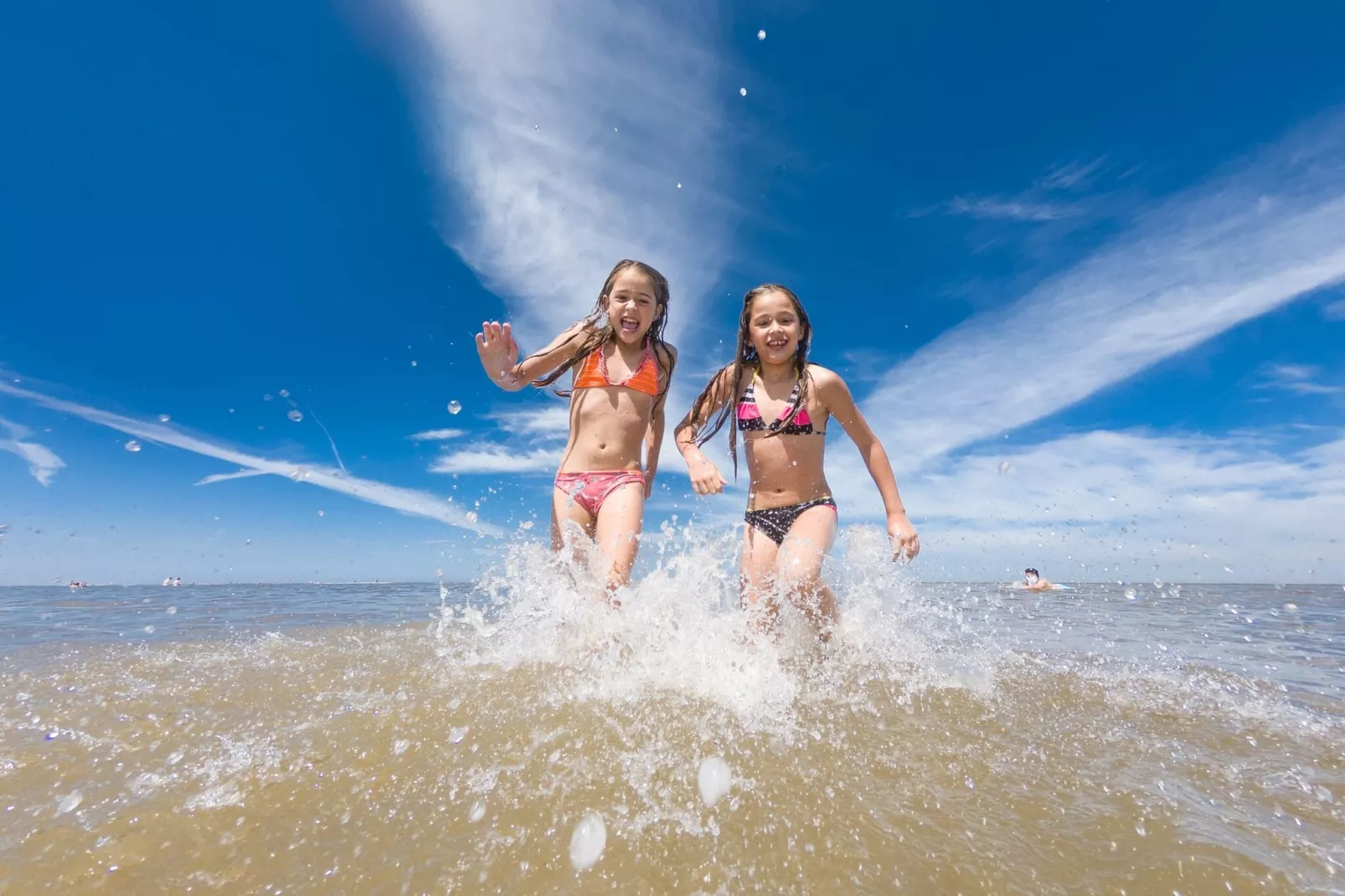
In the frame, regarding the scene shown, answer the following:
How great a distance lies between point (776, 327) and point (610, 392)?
131cm

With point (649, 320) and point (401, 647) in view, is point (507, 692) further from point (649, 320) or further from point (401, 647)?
point (649, 320)

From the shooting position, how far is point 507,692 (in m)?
2.60

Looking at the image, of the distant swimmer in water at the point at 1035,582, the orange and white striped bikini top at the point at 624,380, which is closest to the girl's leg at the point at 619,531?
the orange and white striped bikini top at the point at 624,380

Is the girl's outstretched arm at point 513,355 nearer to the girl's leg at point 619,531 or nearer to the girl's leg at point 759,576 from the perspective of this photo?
the girl's leg at point 619,531

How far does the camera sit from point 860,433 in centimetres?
432

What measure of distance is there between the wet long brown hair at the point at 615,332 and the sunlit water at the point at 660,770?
147 centimetres

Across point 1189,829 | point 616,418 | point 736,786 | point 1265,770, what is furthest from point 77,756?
point 1265,770

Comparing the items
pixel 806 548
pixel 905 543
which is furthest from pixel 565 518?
pixel 905 543

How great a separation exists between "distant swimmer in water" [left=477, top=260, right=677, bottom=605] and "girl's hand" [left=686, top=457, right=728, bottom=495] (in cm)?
43

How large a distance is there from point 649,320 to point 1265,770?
3.85 metres

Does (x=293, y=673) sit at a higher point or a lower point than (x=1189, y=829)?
higher

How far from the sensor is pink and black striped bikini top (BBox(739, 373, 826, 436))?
4.24 meters

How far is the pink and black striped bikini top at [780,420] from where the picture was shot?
13.9ft

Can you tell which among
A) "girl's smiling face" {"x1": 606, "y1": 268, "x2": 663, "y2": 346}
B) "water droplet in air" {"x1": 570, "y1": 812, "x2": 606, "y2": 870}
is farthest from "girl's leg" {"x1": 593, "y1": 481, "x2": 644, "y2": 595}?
"water droplet in air" {"x1": 570, "y1": 812, "x2": 606, "y2": 870}
